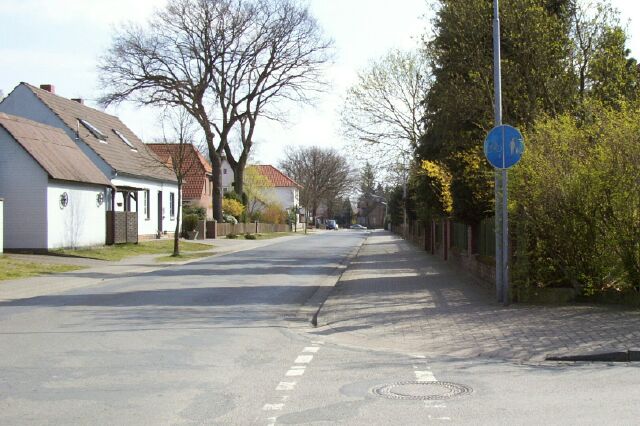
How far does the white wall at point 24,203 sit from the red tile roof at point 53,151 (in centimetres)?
50

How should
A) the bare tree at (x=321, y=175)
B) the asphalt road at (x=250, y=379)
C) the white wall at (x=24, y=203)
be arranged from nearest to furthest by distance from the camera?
the asphalt road at (x=250, y=379)
the white wall at (x=24, y=203)
the bare tree at (x=321, y=175)

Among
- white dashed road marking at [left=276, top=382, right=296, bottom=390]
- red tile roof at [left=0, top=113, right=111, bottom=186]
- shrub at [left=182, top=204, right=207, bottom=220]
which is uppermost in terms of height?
red tile roof at [left=0, top=113, right=111, bottom=186]

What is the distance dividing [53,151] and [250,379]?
89.4ft

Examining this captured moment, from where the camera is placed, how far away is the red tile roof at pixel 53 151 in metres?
30.1

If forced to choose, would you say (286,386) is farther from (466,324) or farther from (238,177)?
(238,177)

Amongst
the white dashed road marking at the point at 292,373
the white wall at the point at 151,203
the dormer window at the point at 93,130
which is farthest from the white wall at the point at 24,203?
the white dashed road marking at the point at 292,373

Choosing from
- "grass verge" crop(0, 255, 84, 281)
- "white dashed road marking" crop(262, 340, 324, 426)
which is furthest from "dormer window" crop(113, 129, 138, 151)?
"white dashed road marking" crop(262, 340, 324, 426)

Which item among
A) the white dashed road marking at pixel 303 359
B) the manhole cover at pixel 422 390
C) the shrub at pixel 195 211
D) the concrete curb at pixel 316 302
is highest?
the shrub at pixel 195 211

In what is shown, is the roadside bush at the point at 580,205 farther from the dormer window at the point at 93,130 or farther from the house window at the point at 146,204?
the house window at the point at 146,204

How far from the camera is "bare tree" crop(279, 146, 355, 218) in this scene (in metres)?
110

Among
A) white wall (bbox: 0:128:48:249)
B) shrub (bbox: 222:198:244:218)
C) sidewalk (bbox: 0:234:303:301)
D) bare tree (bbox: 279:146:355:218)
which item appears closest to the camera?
sidewalk (bbox: 0:234:303:301)

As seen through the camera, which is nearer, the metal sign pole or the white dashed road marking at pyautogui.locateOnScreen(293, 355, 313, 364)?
the white dashed road marking at pyautogui.locateOnScreen(293, 355, 313, 364)

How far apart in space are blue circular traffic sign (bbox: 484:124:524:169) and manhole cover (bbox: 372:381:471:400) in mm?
6188

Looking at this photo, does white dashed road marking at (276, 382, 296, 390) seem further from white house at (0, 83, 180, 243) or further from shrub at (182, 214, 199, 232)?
shrub at (182, 214, 199, 232)
